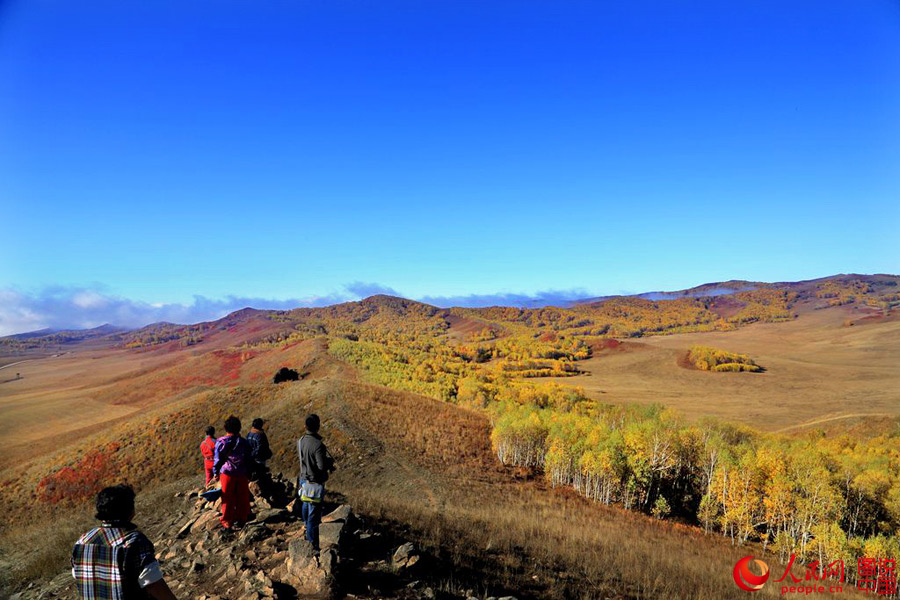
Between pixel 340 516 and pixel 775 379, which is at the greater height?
pixel 340 516

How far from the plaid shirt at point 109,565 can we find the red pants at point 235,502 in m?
7.13

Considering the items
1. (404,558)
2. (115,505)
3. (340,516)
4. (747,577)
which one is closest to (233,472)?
(340,516)

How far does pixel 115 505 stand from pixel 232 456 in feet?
22.4

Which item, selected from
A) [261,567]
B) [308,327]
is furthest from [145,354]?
[261,567]

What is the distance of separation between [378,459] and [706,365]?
145 m

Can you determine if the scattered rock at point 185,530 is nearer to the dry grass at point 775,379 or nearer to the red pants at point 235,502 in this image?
the red pants at point 235,502

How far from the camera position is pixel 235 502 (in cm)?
1077

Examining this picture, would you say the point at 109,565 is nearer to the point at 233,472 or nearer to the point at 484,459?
the point at 233,472

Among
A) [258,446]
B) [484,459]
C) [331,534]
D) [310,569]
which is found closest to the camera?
[310,569]

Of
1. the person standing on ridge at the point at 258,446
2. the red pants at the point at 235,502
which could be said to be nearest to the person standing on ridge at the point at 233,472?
the red pants at the point at 235,502

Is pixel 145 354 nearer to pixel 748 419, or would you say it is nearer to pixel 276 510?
pixel 276 510

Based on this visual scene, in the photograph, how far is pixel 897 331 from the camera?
15575cm

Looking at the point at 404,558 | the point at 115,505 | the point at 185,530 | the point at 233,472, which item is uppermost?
the point at 115,505

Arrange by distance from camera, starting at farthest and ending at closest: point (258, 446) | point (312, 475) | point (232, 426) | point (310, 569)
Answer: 1. point (258, 446)
2. point (232, 426)
3. point (312, 475)
4. point (310, 569)
